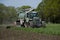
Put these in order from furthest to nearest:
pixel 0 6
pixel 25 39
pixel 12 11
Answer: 1. pixel 12 11
2. pixel 0 6
3. pixel 25 39

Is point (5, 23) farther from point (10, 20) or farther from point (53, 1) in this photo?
point (53, 1)

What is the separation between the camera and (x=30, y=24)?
21734 millimetres

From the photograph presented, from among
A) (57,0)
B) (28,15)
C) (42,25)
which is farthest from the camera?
(28,15)

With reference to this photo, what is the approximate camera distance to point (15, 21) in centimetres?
2650

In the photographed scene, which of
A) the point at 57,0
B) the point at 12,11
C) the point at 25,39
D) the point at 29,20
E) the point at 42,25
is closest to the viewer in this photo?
the point at 25,39

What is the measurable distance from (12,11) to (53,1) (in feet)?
52.0

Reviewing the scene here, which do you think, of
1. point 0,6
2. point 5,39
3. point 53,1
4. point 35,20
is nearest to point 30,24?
point 35,20

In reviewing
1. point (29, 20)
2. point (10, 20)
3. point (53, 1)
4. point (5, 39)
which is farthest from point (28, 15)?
point (5, 39)

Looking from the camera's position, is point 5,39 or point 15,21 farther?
point 15,21

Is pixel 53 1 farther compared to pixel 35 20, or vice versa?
pixel 35 20

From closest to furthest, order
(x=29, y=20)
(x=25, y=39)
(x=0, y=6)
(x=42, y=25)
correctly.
→ (x=25, y=39) → (x=42, y=25) → (x=29, y=20) → (x=0, y=6)

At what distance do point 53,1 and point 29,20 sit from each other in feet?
21.0

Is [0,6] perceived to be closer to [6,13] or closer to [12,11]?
[6,13]

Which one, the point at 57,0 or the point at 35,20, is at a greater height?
the point at 57,0
